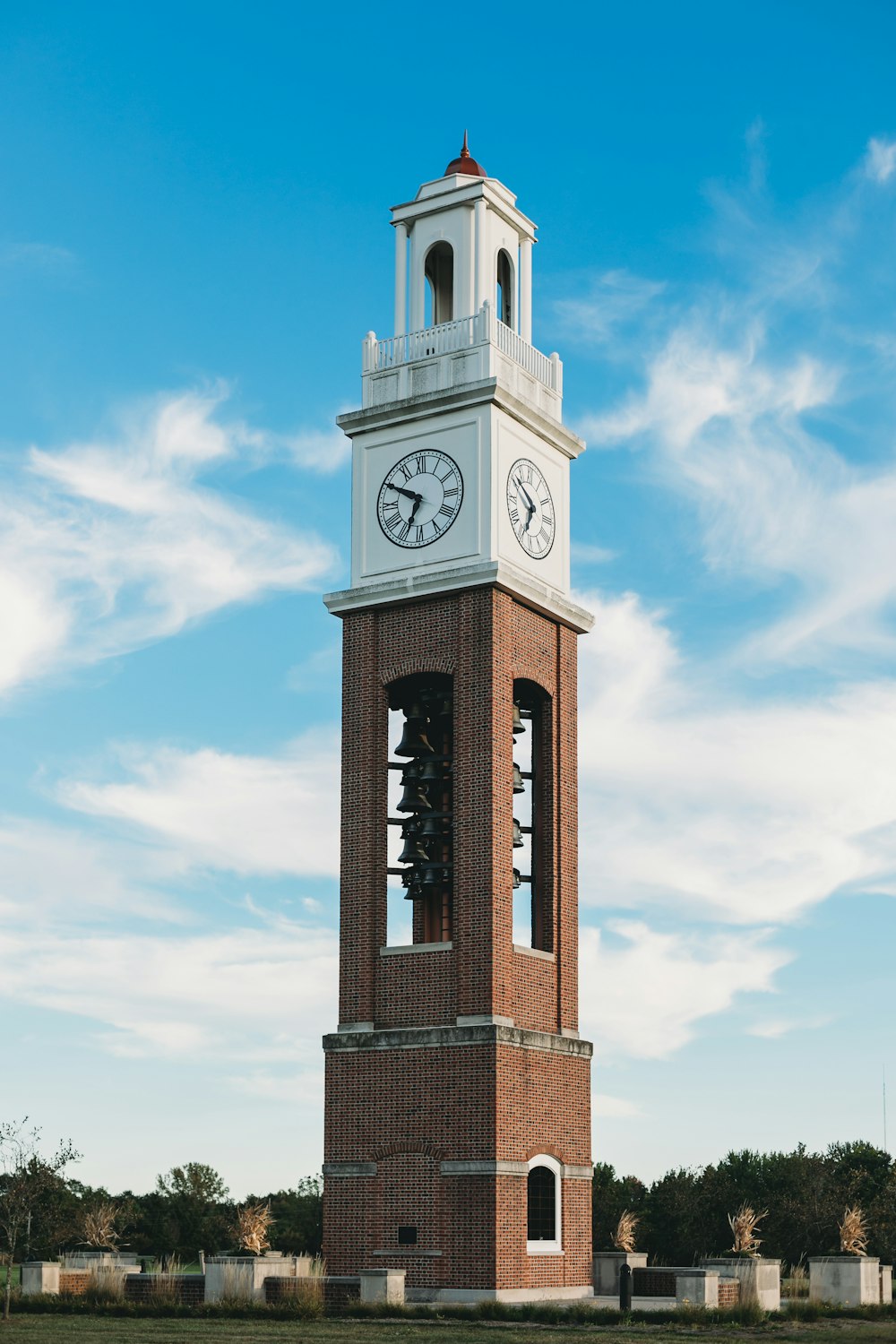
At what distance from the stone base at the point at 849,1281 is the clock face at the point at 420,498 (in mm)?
17230

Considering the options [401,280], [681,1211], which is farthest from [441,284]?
[681,1211]

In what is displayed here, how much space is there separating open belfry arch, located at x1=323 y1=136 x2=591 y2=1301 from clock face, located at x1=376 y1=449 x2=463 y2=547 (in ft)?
0.17

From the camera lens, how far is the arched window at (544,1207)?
3481cm

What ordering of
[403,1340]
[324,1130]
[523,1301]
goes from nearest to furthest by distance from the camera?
[403,1340]
[523,1301]
[324,1130]

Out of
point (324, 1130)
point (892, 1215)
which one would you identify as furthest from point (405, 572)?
point (892, 1215)

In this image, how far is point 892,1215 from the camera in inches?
2562

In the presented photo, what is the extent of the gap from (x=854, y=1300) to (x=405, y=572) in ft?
57.8

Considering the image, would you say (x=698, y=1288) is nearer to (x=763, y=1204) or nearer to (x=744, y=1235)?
(x=744, y=1235)

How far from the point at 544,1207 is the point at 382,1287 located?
4.79 meters

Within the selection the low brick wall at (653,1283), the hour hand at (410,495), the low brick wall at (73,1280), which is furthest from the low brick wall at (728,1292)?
the hour hand at (410,495)

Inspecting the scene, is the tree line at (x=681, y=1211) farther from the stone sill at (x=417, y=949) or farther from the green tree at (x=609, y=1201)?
the stone sill at (x=417, y=949)

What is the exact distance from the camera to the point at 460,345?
39.2m

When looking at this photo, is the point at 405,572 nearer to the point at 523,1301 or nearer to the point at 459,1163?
the point at 459,1163

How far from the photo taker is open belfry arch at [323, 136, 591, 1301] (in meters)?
34.2
